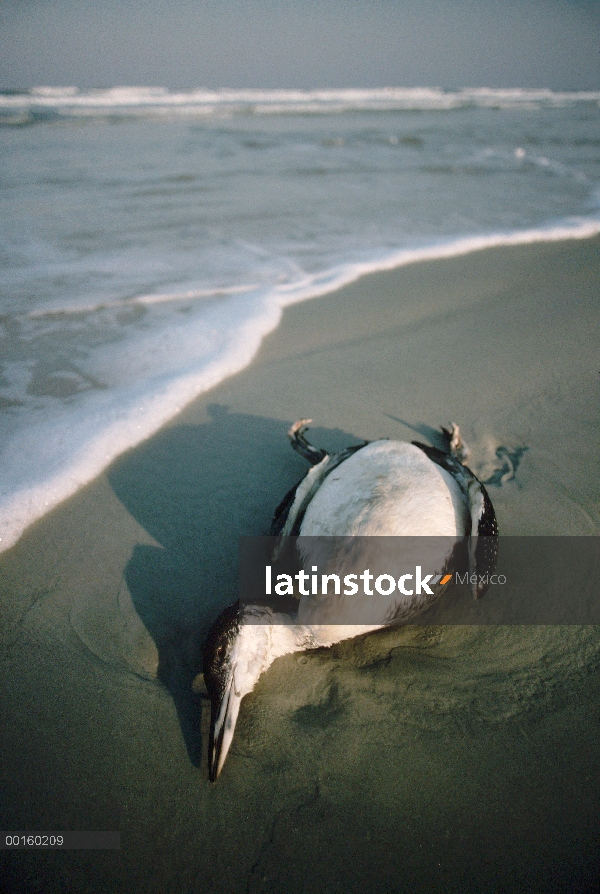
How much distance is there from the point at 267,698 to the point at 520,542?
1584 mm

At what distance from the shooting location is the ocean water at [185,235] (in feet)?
12.0

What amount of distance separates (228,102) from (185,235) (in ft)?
57.9

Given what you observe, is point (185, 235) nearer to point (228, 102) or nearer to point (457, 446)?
point (457, 446)

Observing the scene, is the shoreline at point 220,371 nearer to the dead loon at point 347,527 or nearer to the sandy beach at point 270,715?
the sandy beach at point 270,715

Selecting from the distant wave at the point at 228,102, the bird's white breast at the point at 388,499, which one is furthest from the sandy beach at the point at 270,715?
the distant wave at the point at 228,102

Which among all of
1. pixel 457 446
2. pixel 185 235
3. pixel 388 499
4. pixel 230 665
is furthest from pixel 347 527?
pixel 185 235

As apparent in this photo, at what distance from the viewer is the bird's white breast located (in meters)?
2.15

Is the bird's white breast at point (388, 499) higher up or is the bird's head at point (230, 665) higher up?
the bird's white breast at point (388, 499)

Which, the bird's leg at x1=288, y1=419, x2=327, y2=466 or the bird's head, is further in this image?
the bird's leg at x1=288, y1=419, x2=327, y2=466

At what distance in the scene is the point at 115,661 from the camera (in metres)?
2.22

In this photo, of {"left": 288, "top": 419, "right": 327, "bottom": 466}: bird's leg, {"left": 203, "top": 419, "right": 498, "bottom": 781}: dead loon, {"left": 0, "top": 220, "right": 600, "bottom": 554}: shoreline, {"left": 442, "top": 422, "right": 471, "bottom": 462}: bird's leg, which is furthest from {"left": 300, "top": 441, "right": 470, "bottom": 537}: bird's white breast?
{"left": 0, "top": 220, "right": 600, "bottom": 554}: shoreline

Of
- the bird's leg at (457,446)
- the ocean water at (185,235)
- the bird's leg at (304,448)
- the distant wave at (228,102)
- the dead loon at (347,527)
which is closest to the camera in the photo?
the dead loon at (347,527)

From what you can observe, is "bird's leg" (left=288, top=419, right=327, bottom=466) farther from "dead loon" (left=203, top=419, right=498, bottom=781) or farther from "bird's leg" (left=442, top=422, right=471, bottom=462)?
"bird's leg" (left=442, top=422, right=471, bottom=462)

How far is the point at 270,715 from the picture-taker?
2039mm
